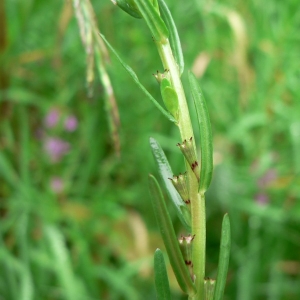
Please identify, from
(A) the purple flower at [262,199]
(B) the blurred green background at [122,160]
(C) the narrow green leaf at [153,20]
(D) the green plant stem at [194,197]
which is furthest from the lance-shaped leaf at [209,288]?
(A) the purple flower at [262,199]

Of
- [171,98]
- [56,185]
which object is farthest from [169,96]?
[56,185]

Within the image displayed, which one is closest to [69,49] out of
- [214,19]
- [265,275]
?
[214,19]

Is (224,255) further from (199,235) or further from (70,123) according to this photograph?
(70,123)

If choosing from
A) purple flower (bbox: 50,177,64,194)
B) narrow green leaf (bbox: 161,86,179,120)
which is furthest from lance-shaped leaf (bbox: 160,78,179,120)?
purple flower (bbox: 50,177,64,194)

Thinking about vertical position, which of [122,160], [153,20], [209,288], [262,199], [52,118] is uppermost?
[153,20]

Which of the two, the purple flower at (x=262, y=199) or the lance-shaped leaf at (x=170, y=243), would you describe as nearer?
the lance-shaped leaf at (x=170, y=243)

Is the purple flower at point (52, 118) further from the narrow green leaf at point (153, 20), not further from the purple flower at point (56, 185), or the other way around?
the narrow green leaf at point (153, 20)

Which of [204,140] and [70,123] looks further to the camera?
[70,123]

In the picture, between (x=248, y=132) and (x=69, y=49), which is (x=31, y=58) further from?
(x=248, y=132)

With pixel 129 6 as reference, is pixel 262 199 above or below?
below
